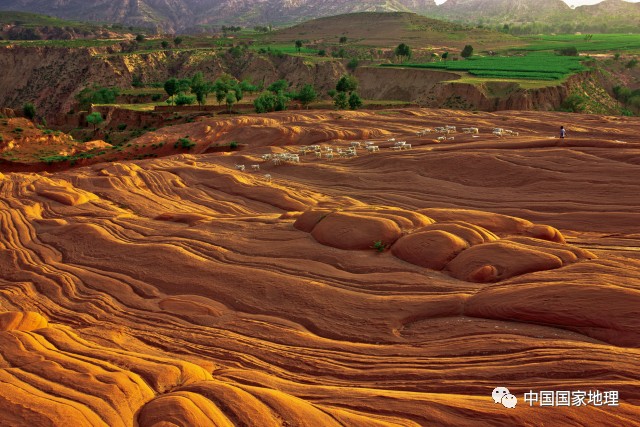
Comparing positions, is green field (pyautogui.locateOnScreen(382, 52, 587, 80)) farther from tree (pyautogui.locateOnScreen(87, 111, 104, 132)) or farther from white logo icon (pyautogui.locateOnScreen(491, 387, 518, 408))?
white logo icon (pyautogui.locateOnScreen(491, 387, 518, 408))

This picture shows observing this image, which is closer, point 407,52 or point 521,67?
point 521,67

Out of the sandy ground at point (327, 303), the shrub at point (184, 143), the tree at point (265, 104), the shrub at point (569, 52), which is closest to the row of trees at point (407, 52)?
the shrub at point (569, 52)

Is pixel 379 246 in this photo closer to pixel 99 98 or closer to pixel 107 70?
pixel 99 98

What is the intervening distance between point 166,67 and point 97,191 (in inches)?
4866

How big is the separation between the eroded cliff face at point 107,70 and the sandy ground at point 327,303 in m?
107

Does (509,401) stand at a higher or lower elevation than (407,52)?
lower

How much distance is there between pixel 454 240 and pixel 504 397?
8811 millimetres

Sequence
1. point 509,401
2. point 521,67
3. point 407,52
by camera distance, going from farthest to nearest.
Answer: point 407,52
point 521,67
point 509,401

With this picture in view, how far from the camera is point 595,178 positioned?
30.2 meters

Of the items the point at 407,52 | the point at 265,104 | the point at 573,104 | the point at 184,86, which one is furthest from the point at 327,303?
the point at 407,52

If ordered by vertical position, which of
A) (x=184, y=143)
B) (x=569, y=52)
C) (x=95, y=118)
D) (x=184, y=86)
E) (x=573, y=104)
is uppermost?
(x=569, y=52)

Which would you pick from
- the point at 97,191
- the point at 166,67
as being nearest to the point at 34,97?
the point at 166,67

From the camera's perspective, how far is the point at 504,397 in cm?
948

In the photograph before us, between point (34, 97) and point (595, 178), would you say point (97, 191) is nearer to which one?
point (595, 178)
